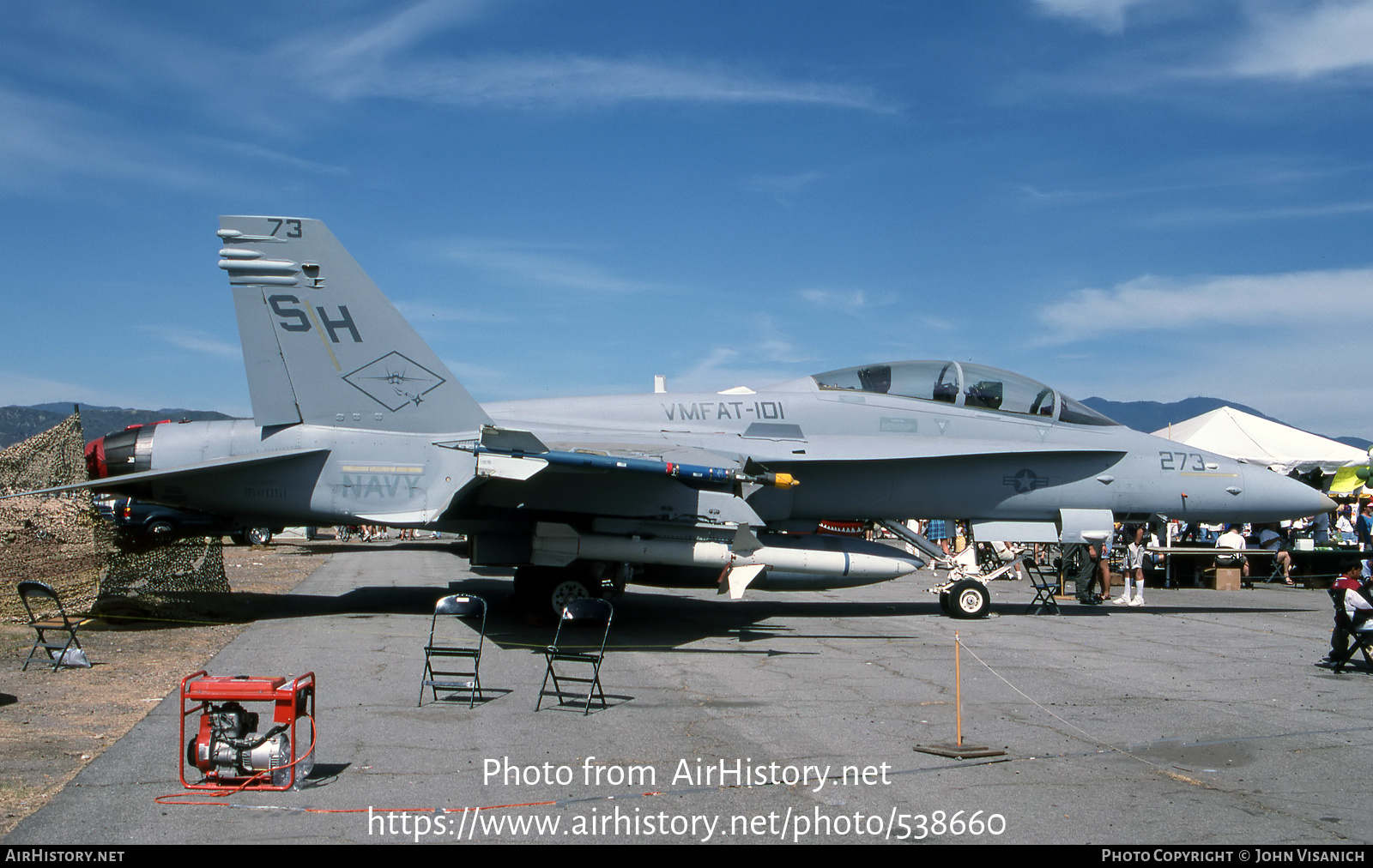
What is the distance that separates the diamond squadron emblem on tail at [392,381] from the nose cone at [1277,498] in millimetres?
11323

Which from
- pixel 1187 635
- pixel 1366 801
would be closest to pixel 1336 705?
pixel 1366 801

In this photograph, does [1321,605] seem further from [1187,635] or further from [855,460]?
[855,460]

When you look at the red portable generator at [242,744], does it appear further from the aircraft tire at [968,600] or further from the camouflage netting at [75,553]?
the aircraft tire at [968,600]

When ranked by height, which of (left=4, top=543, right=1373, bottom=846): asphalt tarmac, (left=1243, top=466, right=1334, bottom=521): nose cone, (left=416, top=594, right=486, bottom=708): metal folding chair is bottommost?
(left=4, top=543, right=1373, bottom=846): asphalt tarmac

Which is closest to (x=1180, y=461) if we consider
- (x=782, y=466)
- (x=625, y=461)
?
(x=782, y=466)

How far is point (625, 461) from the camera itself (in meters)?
9.73

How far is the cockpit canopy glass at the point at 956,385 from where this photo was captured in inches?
514

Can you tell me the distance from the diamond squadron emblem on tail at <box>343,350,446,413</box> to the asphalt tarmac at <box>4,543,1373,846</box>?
276 cm

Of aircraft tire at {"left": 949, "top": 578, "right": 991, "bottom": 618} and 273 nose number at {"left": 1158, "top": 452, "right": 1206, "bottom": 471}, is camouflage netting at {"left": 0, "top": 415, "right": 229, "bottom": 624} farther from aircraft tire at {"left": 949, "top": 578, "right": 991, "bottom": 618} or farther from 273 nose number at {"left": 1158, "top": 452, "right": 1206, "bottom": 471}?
273 nose number at {"left": 1158, "top": 452, "right": 1206, "bottom": 471}

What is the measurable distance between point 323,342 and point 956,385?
828 cm

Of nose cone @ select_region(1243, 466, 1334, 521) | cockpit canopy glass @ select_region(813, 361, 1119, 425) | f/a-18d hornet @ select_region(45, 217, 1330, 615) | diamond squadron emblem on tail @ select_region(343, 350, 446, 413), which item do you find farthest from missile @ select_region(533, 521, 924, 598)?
nose cone @ select_region(1243, 466, 1334, 521)

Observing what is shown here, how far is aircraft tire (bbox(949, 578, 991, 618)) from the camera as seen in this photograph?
13.3m

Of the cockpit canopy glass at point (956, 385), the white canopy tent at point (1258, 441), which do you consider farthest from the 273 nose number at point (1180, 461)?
the white canopy tent at point (1258, 441)

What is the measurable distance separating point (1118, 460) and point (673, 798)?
10.4 m
